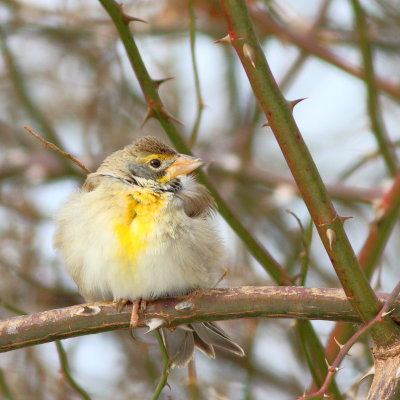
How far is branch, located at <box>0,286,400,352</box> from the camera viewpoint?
2.58m

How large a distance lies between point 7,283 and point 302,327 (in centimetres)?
261

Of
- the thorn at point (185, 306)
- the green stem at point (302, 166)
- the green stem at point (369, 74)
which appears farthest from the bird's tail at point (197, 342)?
the green stem at point (369, 74)

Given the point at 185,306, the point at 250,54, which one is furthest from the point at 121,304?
the point at 250,54

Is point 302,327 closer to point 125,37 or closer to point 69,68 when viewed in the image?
point 125,37

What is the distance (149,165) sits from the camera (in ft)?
12.6

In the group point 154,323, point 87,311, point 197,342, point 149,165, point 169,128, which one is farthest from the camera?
point 149,165

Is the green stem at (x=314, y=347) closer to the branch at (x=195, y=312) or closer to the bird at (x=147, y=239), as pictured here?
the bird at (x=147, y=239)

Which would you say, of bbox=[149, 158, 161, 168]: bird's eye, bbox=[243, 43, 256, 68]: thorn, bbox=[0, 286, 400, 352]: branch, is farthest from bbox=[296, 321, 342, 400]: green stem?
bbox=[243, 43, 256, 68]: thorn

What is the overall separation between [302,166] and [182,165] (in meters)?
1.38

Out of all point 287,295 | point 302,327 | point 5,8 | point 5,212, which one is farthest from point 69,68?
point 287,295

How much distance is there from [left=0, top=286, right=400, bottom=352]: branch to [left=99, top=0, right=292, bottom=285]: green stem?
1.55 feet

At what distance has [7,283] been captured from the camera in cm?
515

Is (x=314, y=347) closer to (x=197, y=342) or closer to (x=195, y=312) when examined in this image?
(x=197, y=342)

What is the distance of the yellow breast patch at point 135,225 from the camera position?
3.25 meters
